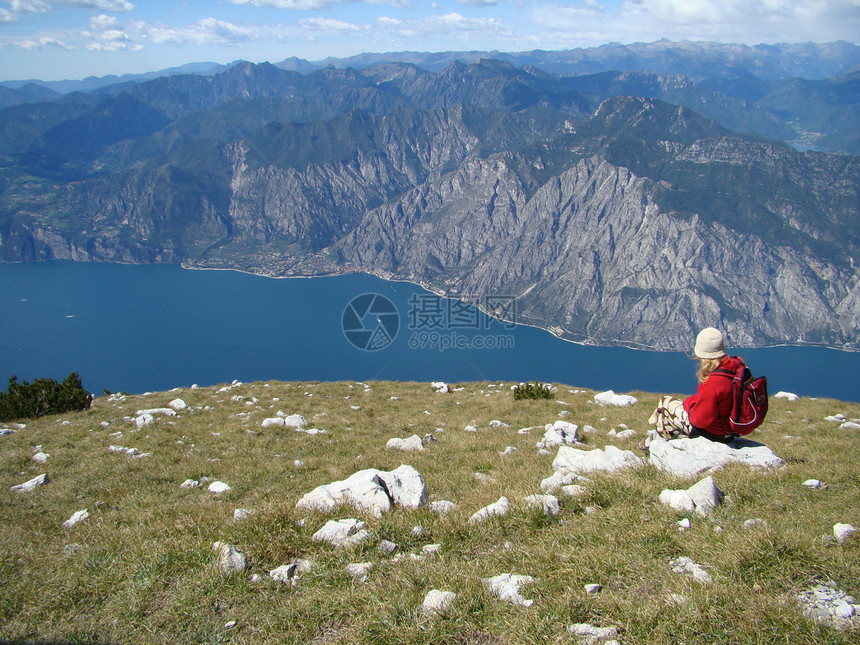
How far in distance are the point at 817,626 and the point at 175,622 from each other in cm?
646

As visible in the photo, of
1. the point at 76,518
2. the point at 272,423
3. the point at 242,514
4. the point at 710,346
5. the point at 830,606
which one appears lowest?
the point at 272,423

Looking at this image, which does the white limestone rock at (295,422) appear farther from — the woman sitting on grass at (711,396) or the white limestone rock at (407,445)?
the woman sitting on grass at (711,396)

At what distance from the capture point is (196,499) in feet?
31.6

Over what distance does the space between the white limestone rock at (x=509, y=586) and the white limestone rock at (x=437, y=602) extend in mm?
488

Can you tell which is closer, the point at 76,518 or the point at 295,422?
the point at 76,518

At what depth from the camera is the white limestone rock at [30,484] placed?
1071 cm

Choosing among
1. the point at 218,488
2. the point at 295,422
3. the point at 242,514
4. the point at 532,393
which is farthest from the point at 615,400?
the point at 242,514

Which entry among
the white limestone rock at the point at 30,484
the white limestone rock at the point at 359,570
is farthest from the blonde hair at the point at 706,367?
the white limestone rock at the point at 30,484

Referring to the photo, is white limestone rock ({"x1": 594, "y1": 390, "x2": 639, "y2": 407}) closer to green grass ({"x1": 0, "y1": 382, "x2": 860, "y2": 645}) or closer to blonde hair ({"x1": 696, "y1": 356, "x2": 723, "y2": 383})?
green grass ({"x1": 0, "y1": 382, "x2": 860, "y2": 645})

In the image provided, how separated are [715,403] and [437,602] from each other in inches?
280

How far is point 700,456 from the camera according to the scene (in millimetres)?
8977

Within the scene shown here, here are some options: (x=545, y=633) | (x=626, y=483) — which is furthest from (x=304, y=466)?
(x=545, y=633)

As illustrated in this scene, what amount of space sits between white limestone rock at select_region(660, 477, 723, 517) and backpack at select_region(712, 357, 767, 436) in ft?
9.17

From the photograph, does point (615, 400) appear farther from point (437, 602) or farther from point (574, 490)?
point (437, 602)
